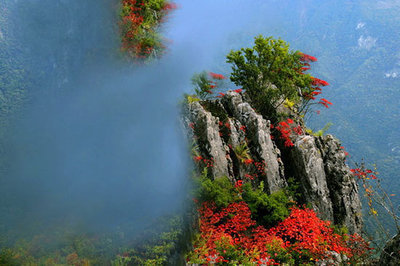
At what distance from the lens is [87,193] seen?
8.77 m

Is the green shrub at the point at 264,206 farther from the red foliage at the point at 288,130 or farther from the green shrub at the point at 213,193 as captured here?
the red foliage at the point at 288,130

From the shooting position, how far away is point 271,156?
12.1 meters

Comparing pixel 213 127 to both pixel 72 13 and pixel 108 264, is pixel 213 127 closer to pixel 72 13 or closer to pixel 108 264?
pixel 108 264

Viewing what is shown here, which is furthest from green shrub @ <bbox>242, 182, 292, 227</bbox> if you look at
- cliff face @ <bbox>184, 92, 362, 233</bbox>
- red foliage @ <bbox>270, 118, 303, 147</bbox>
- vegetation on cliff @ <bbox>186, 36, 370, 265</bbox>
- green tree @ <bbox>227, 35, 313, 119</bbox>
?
green tree @ <bbox>227, 35, 313, 119</bbox>

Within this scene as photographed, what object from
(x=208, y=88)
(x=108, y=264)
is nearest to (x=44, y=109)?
(x=108, y=264)

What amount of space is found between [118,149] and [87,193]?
2017 mm

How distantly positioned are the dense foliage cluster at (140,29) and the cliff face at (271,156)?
3.12 m

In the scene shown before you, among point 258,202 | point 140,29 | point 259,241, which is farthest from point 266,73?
point 259,241

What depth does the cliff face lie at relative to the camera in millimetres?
11133

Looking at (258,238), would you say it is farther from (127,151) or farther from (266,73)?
(266,73)

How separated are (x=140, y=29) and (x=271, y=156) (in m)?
8.25

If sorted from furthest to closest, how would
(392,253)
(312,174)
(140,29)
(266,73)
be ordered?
1. (266,73)
2. (312,174)
3. (140,29)
4. (392,253)

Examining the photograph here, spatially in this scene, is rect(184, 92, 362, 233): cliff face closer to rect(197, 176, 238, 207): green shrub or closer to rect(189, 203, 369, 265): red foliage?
rect(197, 176, 238, 207): green shrub

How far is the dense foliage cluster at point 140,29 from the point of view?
11.2m
